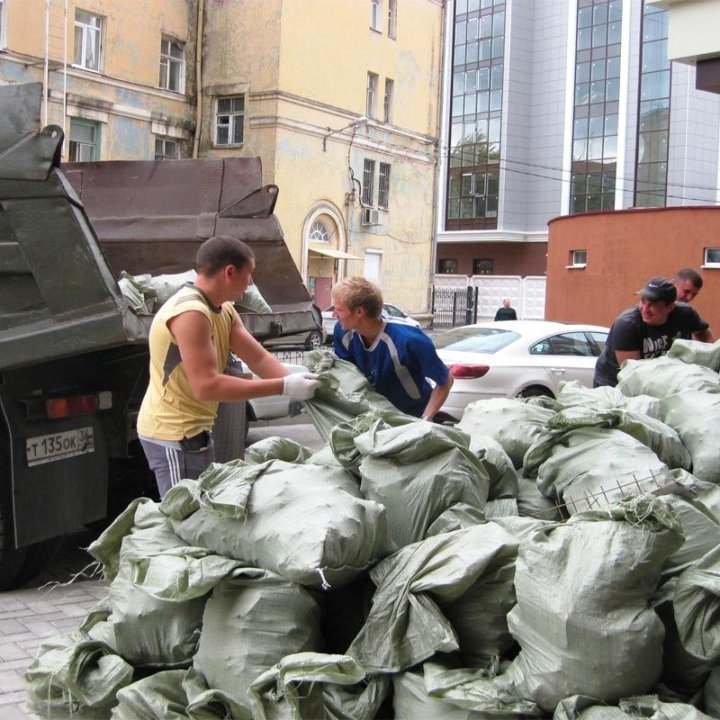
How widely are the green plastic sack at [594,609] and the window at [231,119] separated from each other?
1131 inches

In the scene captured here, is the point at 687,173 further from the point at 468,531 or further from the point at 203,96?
the point at 468,531

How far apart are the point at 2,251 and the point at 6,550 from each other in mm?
1495

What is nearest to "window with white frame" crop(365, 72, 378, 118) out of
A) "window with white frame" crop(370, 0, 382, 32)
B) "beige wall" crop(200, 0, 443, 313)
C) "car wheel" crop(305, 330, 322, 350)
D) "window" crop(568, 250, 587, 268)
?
"beige wall" crop(200, 0, 443, 313)

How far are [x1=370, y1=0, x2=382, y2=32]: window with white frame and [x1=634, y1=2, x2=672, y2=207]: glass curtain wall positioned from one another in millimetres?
18392

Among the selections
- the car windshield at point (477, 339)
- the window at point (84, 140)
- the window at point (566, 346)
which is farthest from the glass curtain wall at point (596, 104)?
the car windshield at point (477, 339)

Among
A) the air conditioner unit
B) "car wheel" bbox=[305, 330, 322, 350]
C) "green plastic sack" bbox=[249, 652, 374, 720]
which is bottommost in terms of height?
"green plastic sack" bbox=[249, 652, 374, 720]

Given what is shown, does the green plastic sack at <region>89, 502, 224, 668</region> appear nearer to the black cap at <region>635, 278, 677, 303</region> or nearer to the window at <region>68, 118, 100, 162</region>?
the black cap at <region>635, 278, 677, 303</region>

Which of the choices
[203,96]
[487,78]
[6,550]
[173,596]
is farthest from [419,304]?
[173,596]

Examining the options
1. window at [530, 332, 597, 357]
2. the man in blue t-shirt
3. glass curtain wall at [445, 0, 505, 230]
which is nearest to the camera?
the man in blue t-shirt

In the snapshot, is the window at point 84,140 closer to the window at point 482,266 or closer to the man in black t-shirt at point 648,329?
the man in black t-shirt at point 648,329

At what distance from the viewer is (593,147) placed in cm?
4894

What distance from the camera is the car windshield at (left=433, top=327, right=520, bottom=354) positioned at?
11070mm

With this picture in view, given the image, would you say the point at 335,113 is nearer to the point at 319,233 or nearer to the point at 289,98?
the point at 289,98

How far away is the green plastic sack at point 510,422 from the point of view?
12.2ft
